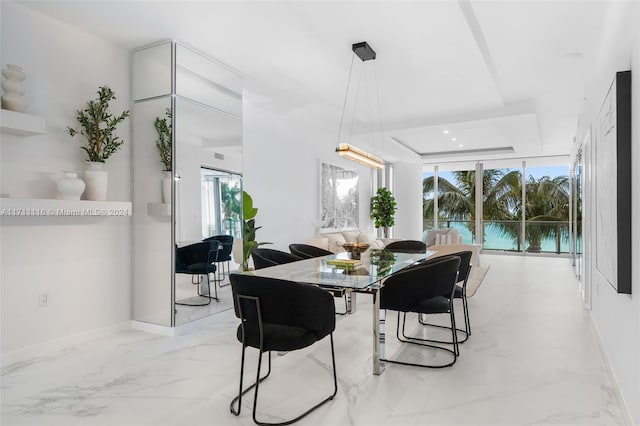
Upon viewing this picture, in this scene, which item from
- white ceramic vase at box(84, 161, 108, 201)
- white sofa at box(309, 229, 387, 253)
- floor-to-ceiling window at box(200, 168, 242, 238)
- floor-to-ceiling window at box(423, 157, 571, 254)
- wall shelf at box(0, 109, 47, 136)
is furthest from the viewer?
floor-to-ceiling window at box(423, 157, 571, 254)

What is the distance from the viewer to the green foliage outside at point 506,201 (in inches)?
415

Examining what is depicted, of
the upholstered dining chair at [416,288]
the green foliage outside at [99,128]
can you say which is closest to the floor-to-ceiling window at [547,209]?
the upholstered dining chair at [416,288]

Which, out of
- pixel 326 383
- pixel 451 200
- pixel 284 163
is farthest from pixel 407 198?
pixel 326 383

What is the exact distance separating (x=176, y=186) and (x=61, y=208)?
952 millimetres

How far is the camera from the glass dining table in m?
2.49

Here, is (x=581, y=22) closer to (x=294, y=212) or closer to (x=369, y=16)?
(x=369, y=16)

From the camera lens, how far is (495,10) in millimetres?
3107

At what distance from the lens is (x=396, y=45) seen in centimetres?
371

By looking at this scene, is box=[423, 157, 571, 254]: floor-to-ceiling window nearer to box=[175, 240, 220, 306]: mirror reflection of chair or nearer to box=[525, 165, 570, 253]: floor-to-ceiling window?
box=[525, 165, 570, 253]: floor-to-ceiling window

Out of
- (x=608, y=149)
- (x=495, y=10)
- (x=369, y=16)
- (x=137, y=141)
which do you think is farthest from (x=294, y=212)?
(x=608, y=149)

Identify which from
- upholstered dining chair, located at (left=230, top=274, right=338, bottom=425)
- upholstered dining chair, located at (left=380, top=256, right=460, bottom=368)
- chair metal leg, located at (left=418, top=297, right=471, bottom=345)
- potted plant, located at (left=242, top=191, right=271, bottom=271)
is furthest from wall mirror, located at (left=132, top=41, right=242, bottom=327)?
chair metal leg, located at (left=418, top=297, right=471, bottom=345)

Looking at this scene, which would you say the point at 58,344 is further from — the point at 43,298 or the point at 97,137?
the point at 97,137

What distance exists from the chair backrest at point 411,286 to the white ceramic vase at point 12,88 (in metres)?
3.04

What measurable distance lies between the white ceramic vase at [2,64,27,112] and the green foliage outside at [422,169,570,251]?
34.5 ft
